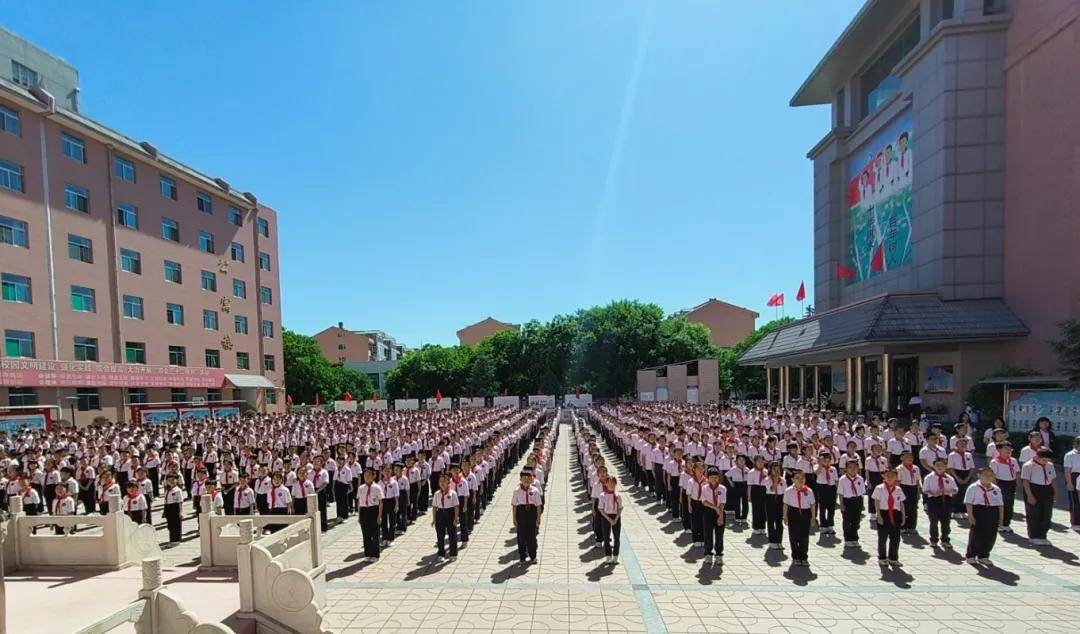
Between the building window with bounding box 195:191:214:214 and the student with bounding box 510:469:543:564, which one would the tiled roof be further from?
the building window with bounding box 195:191:214:214

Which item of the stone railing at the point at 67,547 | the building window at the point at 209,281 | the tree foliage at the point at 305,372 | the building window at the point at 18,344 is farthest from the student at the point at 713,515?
the tree foliage at the point at 305,372

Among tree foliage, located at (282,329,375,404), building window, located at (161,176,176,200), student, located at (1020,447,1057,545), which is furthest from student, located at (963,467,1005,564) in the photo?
tree foliage, located at (282,329,375,404)

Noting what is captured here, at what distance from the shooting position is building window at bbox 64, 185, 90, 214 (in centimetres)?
2505

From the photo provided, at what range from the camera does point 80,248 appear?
25469mm

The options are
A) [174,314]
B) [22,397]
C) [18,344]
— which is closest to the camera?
[22,397]

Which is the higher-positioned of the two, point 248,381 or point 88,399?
point 248,381

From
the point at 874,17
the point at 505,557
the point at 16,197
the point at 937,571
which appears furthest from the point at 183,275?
the point at 874,17

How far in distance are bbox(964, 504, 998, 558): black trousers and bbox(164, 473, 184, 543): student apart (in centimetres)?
1193

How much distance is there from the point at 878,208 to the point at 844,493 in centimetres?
2241

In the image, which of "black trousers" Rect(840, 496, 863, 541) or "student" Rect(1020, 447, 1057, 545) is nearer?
"student" Rect(1020, 447, 1057, 545)

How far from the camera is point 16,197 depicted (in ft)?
74.7

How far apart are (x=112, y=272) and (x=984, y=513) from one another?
32.9 metres

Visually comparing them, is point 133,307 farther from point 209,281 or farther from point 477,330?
point 477,330

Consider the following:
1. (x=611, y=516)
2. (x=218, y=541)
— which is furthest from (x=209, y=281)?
(x=611, y=516)
